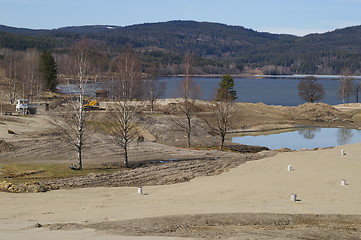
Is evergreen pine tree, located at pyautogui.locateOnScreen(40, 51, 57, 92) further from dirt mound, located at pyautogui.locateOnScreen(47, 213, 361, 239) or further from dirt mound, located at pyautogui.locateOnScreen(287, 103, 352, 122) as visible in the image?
dirt mound, located at pyautogui.locateOnScreen(47, 213, 361, 239)

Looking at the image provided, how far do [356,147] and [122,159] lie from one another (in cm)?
1986

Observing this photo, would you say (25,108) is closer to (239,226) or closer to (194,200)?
(194,200)

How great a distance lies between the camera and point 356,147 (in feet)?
143

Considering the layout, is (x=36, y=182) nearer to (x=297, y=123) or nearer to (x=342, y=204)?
(x=342, y=204)

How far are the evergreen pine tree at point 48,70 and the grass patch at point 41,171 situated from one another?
196ft

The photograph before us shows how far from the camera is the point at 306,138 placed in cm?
6706

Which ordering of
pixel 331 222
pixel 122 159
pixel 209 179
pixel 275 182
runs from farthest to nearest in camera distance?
1. pixel 122 159
2. pixel 209 179
3. pixel 275 182
4. pixel 331 222

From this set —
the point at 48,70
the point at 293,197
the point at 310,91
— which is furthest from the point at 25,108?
the point at 310,91

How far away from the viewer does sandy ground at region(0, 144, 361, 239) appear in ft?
72.5

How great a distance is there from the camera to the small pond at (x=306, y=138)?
60.5 m

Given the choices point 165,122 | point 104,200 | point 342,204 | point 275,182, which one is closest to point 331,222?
point 342,204

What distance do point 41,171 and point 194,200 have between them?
12.9m

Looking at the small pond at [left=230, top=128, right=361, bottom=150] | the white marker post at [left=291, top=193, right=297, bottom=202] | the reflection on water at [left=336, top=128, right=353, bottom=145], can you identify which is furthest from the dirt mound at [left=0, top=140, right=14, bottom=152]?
the reflection on water at [left=336, top=128, right=353, bottom=145]

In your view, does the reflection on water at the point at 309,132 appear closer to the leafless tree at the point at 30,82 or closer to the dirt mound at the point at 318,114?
the dirt mound at the point at 318,114
